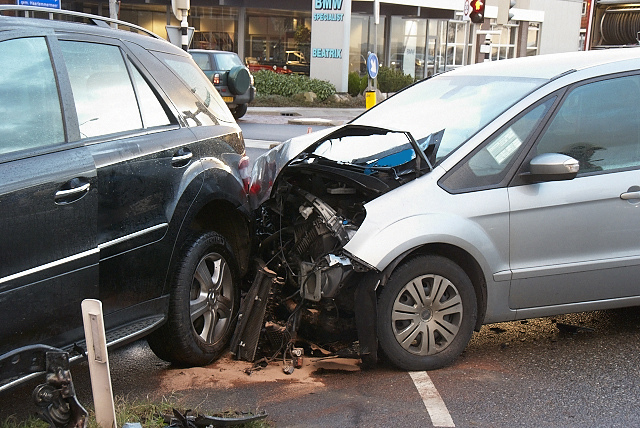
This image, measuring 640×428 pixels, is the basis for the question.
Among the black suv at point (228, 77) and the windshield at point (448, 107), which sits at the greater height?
the windshield at point (448, 107)

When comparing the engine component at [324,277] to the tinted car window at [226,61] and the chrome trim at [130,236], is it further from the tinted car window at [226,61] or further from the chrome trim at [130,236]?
the tinted car window at [226,61]

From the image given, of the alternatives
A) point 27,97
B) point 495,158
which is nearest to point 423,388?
point 495,158

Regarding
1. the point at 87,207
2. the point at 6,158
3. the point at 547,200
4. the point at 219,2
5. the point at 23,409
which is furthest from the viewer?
the point at 219,2

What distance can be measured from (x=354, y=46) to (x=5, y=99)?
30.8m

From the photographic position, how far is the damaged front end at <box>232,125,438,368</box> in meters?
4.61

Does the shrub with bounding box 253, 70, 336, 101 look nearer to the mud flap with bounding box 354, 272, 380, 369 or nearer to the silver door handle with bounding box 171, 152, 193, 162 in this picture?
the silver door handle with bounding box 171, 152, 193, 162

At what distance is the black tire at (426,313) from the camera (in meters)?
4.54

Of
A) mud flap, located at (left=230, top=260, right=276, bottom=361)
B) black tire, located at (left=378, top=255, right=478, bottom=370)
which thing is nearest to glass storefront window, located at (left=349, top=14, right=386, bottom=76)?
mud flap, located at (left=230, top=260, right=276, bottom=361)

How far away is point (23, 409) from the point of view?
4098mm

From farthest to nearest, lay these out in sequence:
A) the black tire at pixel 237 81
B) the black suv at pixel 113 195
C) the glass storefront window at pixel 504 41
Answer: the glass storefront window at pixel 504 41, the black tire at pixel 237 81, the black suv at pixel 113 195

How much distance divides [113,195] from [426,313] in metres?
1.94

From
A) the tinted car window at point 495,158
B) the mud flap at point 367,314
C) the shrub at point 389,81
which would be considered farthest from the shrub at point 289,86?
the mud flap at point 367,314

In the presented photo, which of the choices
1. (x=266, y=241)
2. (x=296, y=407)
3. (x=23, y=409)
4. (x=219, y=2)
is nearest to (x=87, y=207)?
(x=23, y=409)

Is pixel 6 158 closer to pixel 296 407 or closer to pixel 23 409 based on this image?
pixel 23 409
